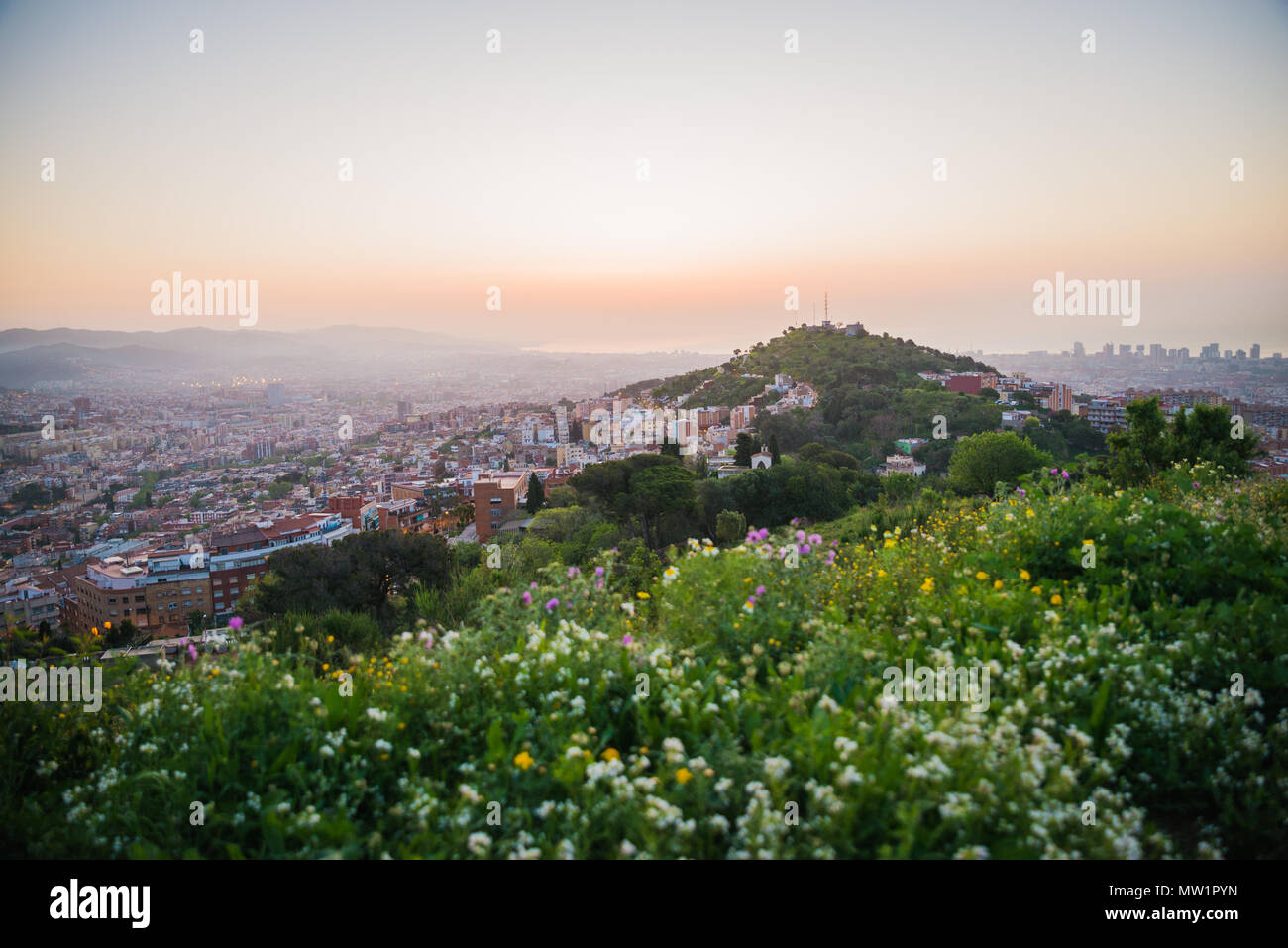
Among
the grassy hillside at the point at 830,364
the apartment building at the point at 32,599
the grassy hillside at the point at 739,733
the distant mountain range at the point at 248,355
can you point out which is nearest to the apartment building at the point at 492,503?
the distant mountain range at the point at 248,355

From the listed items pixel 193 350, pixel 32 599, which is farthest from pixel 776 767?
pixel 193 350

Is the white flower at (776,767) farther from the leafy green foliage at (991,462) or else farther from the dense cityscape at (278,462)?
the leafy green foliage at (991,462)

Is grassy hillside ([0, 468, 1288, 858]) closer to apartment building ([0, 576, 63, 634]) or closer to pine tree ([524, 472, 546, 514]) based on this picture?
apartment building ([0, 576, 63, 634])

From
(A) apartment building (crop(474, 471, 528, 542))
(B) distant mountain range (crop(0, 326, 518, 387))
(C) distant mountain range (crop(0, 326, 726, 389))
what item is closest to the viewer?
(B) distant mountain range (crop(0, 326, 518, 387))

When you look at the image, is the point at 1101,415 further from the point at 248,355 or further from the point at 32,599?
the point at 32,599

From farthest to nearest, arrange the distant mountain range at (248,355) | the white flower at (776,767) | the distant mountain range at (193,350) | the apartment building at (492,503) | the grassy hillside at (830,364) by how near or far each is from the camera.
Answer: the grassy hillside at (830,364)
the apartment building at (492,503)
the distant mountain range at (248,355)
the distant mountain range at (193,350)
the white flower at (776,767)

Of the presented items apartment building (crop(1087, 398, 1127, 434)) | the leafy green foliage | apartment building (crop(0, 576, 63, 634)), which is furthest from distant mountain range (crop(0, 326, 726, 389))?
→ apartment building (crop(1087, 398, 1127, 434))

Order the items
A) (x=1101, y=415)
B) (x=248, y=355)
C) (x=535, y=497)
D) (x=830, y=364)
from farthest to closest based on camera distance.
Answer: (x=830, y=364), (x=1101, y=415), (x=248, y=355), (x=535, y=497)

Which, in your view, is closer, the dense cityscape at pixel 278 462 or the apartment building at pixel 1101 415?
the dense cityscape at pixel 278 462
